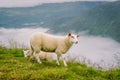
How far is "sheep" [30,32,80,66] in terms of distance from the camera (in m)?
15.4

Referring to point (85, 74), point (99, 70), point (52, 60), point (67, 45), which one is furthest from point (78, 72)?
point (52, 60)

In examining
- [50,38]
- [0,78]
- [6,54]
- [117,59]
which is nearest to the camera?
[0,78]

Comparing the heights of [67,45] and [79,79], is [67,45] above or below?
above

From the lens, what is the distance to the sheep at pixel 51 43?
1539 centimetres

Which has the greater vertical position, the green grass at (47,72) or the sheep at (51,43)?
the sheep at (51,43)

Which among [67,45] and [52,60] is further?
[52,60]

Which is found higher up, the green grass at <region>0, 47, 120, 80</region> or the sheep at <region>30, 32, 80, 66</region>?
the sheep at <region>30, 32, 80, 66</region>

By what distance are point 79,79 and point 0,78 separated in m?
3.04

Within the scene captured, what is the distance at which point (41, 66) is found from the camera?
47.6ft

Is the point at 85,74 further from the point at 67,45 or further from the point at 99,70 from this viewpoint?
the point at 67,45

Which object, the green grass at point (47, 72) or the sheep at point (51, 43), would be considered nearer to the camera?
the green grass at point (47, 72)

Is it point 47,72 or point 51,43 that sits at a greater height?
point 51,43

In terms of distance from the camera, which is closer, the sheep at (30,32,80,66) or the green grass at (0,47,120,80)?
the green grass at (0,47,120,80)

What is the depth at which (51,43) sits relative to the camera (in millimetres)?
15625
